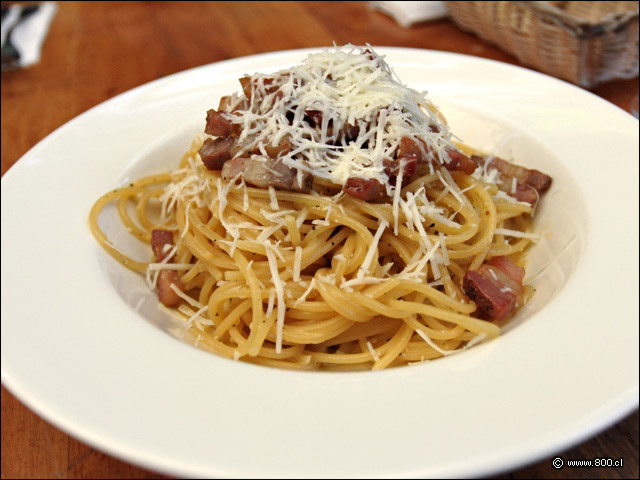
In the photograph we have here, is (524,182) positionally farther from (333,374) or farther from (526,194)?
(333,374)

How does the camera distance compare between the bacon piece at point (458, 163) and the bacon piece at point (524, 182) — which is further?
the bacon piece at point (524, 182)

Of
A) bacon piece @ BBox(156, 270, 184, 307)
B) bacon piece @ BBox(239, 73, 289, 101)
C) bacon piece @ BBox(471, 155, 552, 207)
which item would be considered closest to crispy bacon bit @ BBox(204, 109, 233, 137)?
bacon piece @ BBox(239, 73, 289, 101)

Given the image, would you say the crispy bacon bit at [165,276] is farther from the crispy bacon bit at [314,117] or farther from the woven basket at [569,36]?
the woven basket at [569,36]

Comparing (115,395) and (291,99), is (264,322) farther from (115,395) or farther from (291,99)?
(291,99)

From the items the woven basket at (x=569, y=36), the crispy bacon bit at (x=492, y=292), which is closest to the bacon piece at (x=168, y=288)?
the crispy bacon bit at (x=492, y=292)

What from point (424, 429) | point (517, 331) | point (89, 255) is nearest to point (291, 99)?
point (89, 255)

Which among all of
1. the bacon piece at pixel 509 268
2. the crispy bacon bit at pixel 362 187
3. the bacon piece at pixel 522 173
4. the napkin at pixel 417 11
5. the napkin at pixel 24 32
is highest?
the crispy bacon bit at pixel 362 187

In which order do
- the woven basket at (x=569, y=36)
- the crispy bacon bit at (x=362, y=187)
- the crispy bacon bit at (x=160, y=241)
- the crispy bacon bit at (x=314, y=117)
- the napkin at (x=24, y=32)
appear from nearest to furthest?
the crispy bacon bit at (x=362, y=187) < the crispy bacon bit at (x=314, y=117) < the crispy bacon bit at (x=160, y=241) < the woven basket at (x=569, y=36) < the napkin at (x=24, y=32)

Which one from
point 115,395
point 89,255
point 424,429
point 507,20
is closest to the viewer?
point 424,429
